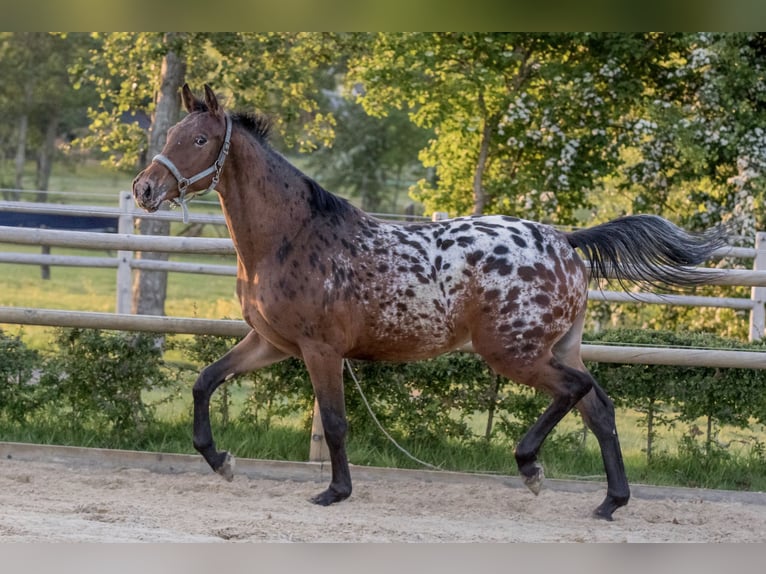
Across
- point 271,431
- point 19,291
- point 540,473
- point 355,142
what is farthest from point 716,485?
point 355,142

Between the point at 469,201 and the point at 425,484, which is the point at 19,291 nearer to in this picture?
the point at 469,201

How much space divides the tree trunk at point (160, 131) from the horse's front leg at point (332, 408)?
6.90 m

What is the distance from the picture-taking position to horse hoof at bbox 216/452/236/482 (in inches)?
193

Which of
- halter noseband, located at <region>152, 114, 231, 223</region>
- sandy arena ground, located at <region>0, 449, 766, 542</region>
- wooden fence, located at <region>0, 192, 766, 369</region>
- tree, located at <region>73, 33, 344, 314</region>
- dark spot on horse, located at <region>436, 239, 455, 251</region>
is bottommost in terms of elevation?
sandy arena ground, located at <region>0, 449, 766, 542</region>

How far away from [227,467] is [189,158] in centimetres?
159

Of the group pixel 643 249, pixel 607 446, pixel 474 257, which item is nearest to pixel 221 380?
pixel 474 257

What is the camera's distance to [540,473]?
4.81 metres

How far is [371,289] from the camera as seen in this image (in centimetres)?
474

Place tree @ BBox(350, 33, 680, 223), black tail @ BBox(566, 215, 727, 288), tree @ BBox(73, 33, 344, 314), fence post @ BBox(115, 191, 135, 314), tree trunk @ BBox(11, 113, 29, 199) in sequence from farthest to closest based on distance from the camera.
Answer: tree trunk @ BBox(11, 113, 29, 199) < tree @ BBox(350, 33, 680, 223) < tree @ BBox(73, 33, 344, 314) < fence post @ BBox(115, 191, 135, 314) < black tail @ BBox(566, 215, 727, 288)

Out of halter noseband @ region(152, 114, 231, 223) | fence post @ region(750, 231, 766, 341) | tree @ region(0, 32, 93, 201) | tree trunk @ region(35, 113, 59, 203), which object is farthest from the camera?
tree trunk @ region(35, 113, 59, 203)

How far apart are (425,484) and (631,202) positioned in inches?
330

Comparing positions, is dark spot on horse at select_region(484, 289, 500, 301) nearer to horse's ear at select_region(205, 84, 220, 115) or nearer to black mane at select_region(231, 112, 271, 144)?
black mane at select_region(231, 112, 271, 144)

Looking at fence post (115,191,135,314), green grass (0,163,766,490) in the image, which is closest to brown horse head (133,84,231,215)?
green grass (0,163,766,490)

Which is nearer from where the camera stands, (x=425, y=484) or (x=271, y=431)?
(x=425, y=484)
